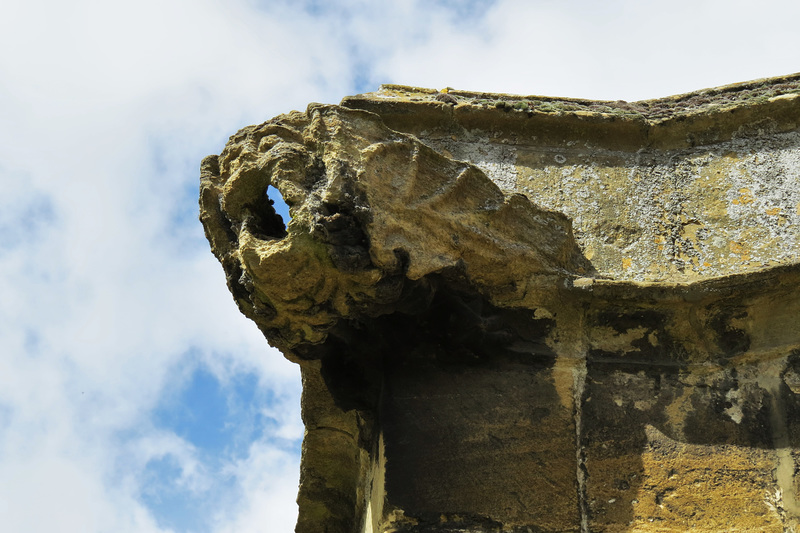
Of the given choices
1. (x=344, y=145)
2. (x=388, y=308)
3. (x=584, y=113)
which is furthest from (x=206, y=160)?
(x=584, y=113)

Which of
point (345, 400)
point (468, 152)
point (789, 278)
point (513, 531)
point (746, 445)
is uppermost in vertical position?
point (468, 152)

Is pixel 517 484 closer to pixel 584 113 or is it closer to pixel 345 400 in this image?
pixel 345 400

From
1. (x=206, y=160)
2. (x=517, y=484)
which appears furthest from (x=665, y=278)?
(x=206, y=160)

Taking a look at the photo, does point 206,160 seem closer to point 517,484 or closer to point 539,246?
point 539,246

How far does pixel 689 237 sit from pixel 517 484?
1150 millimetres

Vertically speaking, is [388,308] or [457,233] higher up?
[457,233]

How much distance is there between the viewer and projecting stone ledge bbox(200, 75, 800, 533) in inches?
134

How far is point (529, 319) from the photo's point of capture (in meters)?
3.79

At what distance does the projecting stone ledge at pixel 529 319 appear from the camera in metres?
3.41

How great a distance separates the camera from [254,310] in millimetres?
3584

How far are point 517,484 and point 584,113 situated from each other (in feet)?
5.33

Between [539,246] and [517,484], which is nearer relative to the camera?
[517,484]

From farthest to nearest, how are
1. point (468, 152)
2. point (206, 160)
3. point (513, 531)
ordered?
point (468, 152) < point (206, 160) < point (513, 531)

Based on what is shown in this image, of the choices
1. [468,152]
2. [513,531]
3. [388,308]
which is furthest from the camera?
[468,152]
